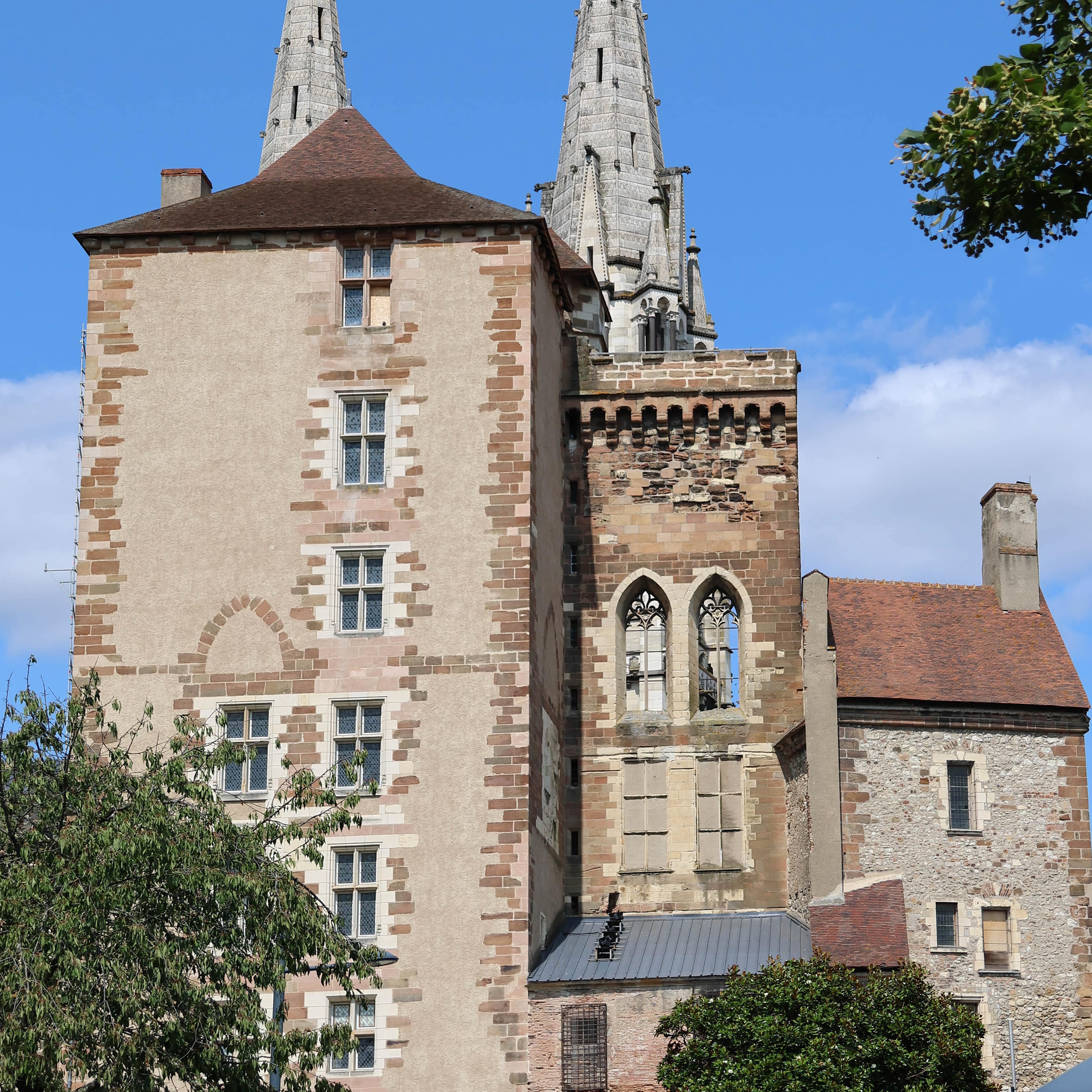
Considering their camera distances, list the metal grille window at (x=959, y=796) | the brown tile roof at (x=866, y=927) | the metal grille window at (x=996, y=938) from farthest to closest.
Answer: the metal grille window at (x=959, y=796) → the metal grille window at (x=996, y=938) → the brown tile roof at (x=866, y=927)

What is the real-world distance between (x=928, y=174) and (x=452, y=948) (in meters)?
20.8

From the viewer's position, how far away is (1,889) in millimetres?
25594

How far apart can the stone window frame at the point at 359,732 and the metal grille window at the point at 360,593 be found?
1.27m

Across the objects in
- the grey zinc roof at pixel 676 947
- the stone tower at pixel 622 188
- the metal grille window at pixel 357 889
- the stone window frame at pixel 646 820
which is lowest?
the grey zinc roof at pixel 676 947

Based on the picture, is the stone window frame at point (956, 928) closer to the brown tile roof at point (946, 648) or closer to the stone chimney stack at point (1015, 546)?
the brown tile roof at point (946, 648)

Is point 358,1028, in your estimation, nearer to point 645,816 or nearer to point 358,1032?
point 358,1032

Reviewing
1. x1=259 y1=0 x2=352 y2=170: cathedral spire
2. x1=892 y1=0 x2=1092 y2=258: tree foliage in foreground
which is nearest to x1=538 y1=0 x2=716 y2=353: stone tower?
x1=259 y1=0 x2=352 y2=170: cathedral spire

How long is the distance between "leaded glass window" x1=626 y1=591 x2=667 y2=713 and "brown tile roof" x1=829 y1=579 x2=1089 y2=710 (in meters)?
3.55

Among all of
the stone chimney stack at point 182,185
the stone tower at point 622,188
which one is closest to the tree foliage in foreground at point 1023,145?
the stone chimney stack at point 182,185

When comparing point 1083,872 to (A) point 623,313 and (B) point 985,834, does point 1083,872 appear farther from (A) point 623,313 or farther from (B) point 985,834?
(A) point 623,313

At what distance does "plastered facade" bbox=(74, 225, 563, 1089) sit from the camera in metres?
35.9

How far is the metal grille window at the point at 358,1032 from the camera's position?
115ft

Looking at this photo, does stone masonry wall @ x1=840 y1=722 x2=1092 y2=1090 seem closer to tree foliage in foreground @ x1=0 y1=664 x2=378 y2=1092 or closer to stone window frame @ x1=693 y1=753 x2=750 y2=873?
stone window frame @ x1=693 y1=753 x2=750 y2=873

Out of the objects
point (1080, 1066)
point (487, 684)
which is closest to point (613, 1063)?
point (487, 684)
